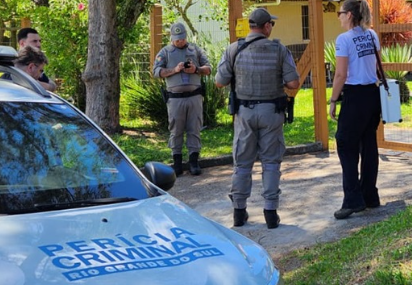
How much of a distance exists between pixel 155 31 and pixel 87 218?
10944mm

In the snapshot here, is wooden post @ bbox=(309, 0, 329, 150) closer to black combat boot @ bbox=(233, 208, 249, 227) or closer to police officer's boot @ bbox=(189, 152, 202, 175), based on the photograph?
police officer's boot @ bbox=(189, 152, 202, 175)

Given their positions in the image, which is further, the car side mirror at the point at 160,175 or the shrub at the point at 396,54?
the shrub at the point at 396,54

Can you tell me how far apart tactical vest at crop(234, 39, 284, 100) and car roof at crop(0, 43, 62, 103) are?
2.69 metres

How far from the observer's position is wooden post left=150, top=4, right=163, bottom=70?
14.7 metres

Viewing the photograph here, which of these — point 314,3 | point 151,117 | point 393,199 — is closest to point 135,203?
point 393,199

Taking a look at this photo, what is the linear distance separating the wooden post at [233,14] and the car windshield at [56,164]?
697 cm

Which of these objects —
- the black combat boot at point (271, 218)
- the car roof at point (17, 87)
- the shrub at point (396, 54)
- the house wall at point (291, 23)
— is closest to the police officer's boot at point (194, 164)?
the black combat boot at point (271, 218)

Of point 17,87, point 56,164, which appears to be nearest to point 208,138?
point 17,87

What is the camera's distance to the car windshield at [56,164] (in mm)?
4332

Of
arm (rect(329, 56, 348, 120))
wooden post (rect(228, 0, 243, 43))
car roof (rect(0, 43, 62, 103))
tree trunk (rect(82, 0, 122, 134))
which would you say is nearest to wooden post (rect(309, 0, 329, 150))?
wooden post (rect(228, 0, 243, 43))

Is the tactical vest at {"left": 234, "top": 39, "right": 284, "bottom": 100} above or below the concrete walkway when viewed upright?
above

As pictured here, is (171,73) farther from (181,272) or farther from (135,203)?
(181,272)

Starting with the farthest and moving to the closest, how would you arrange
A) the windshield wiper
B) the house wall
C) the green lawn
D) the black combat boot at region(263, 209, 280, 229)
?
the house wall < the green lawn < the black combat boot at region(263, 209, 280, 229) < the windshield wiper

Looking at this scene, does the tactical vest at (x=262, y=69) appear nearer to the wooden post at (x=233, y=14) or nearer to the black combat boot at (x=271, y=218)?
the black combat boot at (x=271, y=218)
